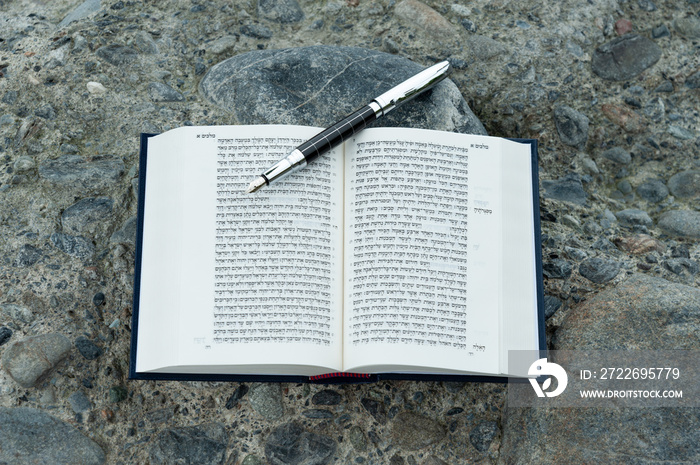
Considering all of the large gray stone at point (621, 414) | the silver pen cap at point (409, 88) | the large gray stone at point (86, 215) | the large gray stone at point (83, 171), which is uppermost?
the silver pen cap at point (409, 88)

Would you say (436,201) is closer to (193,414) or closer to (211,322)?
(211,322)

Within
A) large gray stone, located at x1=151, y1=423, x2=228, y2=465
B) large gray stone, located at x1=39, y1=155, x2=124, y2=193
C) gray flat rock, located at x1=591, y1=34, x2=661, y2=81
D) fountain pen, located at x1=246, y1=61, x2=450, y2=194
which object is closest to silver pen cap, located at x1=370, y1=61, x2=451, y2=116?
fountain pen, located at x1=246, y1=61, x2=450, y2=194

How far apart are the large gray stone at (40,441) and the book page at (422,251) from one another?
80 centimetres

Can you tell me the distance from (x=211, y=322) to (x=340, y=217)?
18.4 inches

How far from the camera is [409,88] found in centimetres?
216

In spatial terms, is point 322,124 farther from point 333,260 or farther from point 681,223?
point 681,223

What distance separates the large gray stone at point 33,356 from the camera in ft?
6.34

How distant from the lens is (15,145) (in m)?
2.30

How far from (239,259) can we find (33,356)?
27.0 inches

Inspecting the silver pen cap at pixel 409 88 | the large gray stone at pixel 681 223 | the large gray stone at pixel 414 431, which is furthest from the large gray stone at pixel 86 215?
the large gray stone at pixel 681 223

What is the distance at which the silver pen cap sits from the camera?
6.88 feet

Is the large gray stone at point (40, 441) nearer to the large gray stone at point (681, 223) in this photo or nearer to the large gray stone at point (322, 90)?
the large gray stone at point (322, 90)

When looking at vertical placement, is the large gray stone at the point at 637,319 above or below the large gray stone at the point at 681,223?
below

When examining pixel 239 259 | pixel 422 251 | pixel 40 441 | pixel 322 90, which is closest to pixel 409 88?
pixel 322 90
